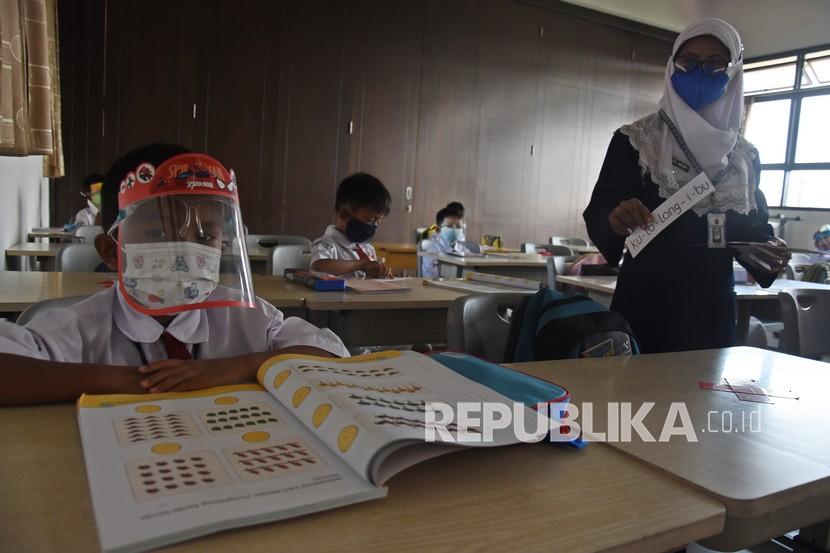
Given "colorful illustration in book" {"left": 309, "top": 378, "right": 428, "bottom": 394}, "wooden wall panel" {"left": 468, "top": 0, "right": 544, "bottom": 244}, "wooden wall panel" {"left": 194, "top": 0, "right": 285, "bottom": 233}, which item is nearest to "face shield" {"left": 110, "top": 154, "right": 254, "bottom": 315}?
"colorful illustration in book" {"left": 309, "top": 378, "right": 428, "bottom": 394}

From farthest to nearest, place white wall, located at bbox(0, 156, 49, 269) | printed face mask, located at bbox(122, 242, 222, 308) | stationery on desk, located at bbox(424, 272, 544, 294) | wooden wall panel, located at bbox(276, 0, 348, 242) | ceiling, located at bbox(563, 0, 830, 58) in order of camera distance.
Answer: ceiling, located at bbox(563, 0, 830, 58) → wooden wall panel, located at bbox(276, 0, 348, 242) → white wall, located at bbox(0, 156, 49, 269) → stationery on desk, located at bbox(424, 272, 544, 294) → printed face mask, located at bbox(122, 242, 222, 308)

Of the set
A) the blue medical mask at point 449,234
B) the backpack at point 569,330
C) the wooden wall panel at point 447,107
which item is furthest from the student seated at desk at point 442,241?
the backpack at point 569,330

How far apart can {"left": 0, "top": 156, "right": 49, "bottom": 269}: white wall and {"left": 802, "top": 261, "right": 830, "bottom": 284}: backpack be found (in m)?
5.07

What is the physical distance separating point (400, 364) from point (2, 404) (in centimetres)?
51

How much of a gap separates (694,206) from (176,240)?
49.5 inches

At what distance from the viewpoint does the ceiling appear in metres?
6.97

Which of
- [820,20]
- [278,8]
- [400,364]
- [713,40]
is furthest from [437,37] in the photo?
[400,364]

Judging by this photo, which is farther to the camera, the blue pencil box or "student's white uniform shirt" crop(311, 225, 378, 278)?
"student's white uniform shirt" crop(311, 225, 378, 278)

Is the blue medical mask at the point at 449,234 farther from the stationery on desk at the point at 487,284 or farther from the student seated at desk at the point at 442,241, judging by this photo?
the stationery on desk at the point at 487,284

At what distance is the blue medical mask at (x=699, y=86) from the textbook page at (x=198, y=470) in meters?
1.43

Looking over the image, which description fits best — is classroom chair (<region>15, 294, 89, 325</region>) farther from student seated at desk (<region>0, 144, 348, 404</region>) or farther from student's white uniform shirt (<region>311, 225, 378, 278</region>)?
student's white uniform shirt (<region>311, 225, 378, 278</region>)

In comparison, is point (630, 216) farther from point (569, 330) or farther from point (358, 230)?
point (358, 230)

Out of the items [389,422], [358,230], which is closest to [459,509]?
[389,422]

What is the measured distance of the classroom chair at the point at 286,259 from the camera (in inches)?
124
